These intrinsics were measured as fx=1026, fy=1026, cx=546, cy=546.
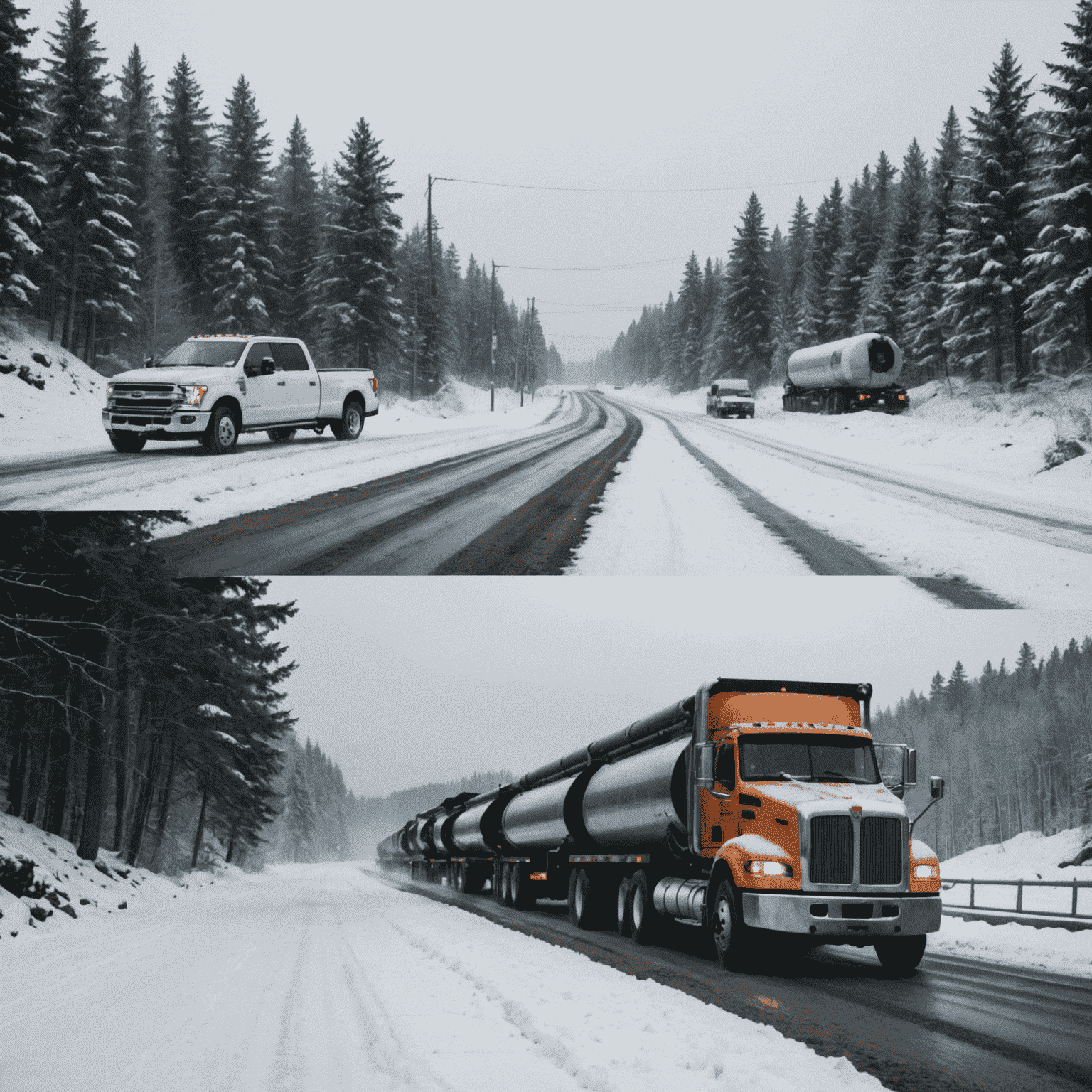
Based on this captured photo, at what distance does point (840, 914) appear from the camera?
36.5 ft

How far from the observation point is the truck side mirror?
12402mm

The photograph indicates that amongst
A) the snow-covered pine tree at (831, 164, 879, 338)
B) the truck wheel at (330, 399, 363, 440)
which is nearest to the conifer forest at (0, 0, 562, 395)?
the truck wheel at (330, 399, 363, 440)

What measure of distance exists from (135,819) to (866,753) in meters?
28.2

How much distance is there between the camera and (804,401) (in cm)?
5778

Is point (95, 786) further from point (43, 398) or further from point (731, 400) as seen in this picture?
point (731, 400)

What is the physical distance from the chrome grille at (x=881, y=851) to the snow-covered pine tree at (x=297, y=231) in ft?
81.8

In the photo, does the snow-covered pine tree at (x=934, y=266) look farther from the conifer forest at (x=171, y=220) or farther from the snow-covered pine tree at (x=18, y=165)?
the snow-covered pine tree at (x=18, y=165)

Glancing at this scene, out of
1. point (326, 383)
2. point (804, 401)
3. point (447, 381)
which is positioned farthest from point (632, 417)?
point (447, 381)

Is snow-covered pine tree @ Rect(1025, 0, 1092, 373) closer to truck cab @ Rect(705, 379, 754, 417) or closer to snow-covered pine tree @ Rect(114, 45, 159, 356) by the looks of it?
truck cab @ Rect(705, 379, 754, 417)

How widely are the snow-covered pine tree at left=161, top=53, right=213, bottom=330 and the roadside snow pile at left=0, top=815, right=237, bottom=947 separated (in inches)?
616

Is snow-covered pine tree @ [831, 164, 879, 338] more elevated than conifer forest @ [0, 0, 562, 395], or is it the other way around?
snow-covered pine tree @ [831, 164, 879, 338]

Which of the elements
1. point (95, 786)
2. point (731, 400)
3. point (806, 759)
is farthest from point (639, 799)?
point (731, 400)

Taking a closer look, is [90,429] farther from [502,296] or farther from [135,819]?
[502,296]

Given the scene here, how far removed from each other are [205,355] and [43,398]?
34.2 feet
